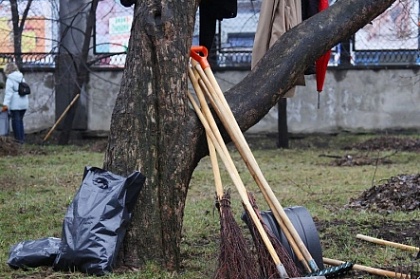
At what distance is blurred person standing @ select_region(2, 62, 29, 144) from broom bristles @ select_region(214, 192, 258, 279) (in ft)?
38.2

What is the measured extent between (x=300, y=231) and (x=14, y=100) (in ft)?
38.5

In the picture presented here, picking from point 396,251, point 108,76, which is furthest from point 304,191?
point 108,76

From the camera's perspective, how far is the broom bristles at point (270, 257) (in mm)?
4520

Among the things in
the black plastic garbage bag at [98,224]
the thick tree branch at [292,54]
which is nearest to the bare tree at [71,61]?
the thick tree branch at [292,54]

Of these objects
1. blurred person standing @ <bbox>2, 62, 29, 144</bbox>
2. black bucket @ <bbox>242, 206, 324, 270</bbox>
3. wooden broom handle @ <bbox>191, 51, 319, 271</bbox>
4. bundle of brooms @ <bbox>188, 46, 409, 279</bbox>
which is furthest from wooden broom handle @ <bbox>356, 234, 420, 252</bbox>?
blurred person standing @ <bbox>2, 62, 29, 144</bbox>

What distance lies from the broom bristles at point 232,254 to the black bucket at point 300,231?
0.19m

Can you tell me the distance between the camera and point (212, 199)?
9.08 meters

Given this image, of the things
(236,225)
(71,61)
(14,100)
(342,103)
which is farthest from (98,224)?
(342,103)

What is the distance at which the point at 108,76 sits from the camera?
17.4 m

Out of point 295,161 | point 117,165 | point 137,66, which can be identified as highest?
point 137,66

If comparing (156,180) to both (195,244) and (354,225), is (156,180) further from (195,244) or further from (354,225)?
(354,225)

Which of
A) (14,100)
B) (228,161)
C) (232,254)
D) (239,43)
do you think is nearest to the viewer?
(232,254)

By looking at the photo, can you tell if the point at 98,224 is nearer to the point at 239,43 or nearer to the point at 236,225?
the point at 236,225

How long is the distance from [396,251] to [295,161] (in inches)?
298
